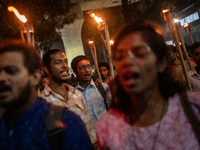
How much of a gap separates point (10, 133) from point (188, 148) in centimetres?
149

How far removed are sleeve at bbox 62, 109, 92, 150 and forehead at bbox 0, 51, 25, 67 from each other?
615mm

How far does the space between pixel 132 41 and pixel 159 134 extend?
797mm

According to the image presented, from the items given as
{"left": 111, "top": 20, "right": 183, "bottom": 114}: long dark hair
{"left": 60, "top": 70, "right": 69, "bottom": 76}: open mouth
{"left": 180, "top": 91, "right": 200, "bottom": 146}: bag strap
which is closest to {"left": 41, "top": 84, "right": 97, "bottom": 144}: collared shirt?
{"left": 60, "top": 70, "right": 69, "bottom": 76}: open mouth

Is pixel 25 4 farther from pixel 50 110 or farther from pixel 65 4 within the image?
pixel 50 110

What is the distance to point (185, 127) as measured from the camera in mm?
1377

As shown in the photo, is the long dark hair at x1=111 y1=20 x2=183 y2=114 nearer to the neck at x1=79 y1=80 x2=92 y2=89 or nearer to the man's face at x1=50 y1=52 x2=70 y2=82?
the man's face at x1=50 y1=52 x2=70 y2=82

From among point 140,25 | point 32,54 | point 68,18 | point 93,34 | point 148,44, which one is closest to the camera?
point 148,44

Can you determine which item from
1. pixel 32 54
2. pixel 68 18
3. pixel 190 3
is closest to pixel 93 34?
pixel 68 18

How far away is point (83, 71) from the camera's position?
4.06 meters

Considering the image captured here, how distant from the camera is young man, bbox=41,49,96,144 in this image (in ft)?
9.78

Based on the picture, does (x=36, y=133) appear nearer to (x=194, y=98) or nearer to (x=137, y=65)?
(x=137, y=65)

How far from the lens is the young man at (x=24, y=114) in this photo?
1461 millimetres

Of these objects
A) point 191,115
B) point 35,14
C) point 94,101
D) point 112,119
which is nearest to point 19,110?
point 112,119

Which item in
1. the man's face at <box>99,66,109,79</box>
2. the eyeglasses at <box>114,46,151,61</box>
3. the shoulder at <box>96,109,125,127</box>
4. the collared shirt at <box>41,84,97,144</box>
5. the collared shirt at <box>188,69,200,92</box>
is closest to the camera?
the eyeglasses at <box>114,46,151,61</box>
